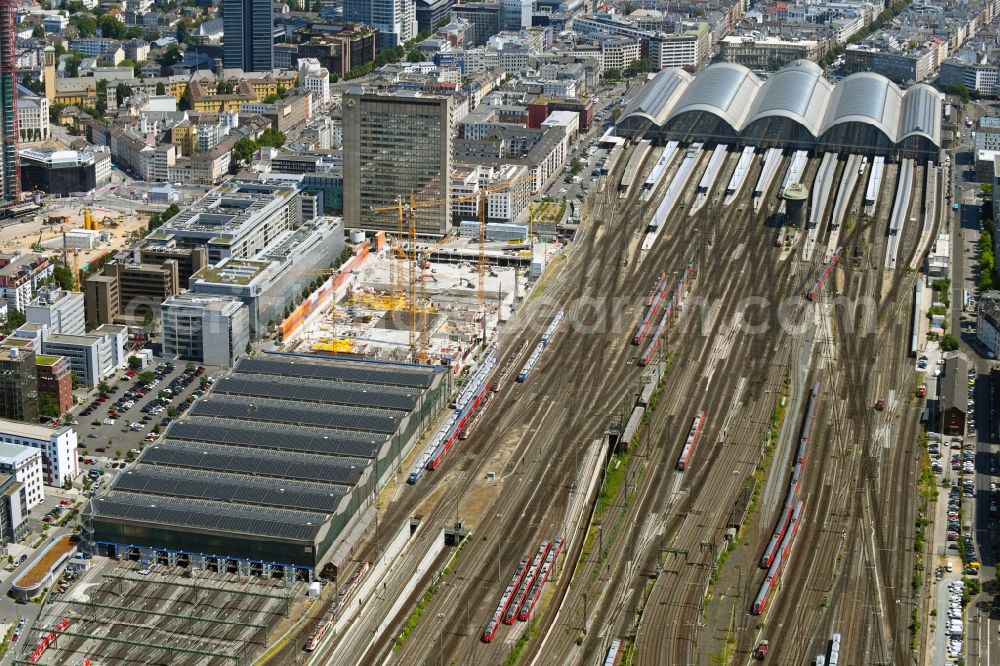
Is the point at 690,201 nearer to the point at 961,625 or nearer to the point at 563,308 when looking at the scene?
the point at 563,308

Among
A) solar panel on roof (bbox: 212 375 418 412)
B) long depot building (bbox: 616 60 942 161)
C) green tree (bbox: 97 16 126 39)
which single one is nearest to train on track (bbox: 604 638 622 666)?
solar panel on roof (bbox: 212 375 418 412)

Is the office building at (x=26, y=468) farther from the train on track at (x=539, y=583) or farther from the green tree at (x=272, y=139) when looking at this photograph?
the green tree at (x=272, y=139)

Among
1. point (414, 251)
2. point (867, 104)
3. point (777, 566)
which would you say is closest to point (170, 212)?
Result: point (414, 251)

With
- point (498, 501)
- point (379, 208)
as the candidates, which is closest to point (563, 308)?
point (379, 208)

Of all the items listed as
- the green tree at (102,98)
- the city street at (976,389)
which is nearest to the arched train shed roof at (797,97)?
the city street at (976,389)

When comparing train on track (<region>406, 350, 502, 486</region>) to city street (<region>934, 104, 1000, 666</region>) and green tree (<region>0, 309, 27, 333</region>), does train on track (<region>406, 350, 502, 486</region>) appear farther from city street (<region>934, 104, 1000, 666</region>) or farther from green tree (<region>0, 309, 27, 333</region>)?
green tree (<region>0, 309, 27, 333</region>)

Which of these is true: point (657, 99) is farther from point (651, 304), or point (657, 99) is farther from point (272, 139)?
point (651, 304)
